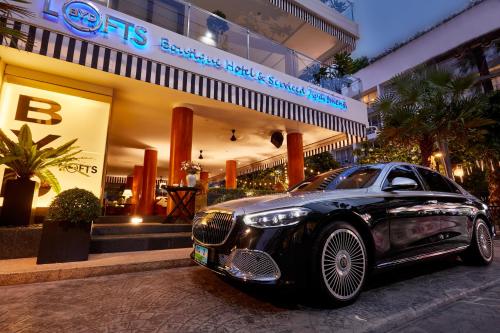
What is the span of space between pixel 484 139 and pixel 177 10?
10225mm

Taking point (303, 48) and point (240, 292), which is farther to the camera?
point (303, 48)

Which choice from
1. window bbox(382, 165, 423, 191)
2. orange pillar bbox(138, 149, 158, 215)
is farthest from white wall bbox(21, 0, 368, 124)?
orange pillar bbox(138, 149, 158, 215)

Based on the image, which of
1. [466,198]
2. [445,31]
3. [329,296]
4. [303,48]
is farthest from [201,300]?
[445,31]

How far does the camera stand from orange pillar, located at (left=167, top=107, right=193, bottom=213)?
7160mm

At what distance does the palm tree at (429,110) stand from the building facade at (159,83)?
5.35ft

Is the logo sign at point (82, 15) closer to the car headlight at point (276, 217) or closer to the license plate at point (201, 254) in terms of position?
the license plate at point (201, 254)

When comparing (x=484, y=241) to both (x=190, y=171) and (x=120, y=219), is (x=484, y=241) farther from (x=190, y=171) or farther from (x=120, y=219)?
(x=120, y=219)

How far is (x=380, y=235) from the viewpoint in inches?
102

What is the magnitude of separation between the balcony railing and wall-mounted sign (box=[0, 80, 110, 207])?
2436mm

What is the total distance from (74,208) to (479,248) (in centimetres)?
569

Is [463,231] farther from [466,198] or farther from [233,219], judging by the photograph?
[233,219]

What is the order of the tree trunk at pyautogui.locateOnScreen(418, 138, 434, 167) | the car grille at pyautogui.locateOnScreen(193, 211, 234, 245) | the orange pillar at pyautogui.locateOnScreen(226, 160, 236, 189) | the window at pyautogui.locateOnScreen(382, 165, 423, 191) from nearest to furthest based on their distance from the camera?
the car grille at pyautogui.locateOnScreen(193, 211, 234, 245)
the window at pyautogui.locateOnScreen(382, 165, 423, 191)
the tree trunk at pyautogui.locateOnScreen(418, 138, 434, 167)
the orange pillar at pyautogui.locateOnScreen(226, 160, 236, 189)

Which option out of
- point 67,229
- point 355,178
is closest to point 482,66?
point 355,178

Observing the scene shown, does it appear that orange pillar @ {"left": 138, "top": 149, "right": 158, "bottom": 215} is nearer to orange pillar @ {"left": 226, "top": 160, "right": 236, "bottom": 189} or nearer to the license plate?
orange pillar @ {"left": 226, "top": 160, "right": 236, "bottom": 189}
